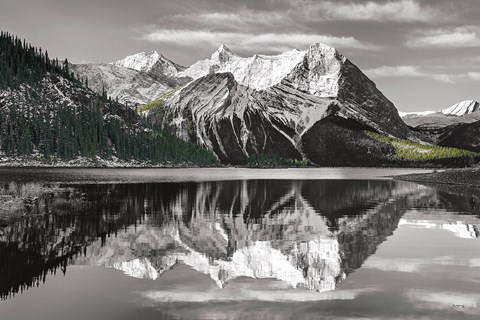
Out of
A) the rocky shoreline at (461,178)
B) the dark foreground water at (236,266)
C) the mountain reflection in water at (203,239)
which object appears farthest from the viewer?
the rocky shoreline at (461,178)

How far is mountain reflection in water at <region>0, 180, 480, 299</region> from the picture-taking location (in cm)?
3170

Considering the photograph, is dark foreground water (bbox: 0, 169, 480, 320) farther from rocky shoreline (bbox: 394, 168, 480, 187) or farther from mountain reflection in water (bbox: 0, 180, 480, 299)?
rocky shoreline (bbox: 394, 168, 480, 187)

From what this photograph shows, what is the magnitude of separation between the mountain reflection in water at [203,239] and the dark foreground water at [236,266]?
0.33 feet

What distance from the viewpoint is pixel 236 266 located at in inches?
1312

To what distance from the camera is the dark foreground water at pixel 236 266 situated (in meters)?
23.9

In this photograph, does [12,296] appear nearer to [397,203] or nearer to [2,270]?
[2,270]

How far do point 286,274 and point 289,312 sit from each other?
780cm

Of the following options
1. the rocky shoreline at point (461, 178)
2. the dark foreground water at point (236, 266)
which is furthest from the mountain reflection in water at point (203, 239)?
the rocky shoreline at point (461, 178)

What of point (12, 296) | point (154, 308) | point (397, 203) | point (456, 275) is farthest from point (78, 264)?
point (397, 203)

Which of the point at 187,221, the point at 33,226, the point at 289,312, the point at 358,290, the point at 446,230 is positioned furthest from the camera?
the point at 187,221

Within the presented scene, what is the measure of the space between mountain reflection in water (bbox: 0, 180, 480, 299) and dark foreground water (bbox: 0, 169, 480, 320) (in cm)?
10

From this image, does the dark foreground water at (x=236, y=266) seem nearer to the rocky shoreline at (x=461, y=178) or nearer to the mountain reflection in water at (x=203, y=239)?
the mountain reflection in water at (x=203, y=239)

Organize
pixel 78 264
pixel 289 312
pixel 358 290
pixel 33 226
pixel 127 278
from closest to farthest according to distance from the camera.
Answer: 1. pixel 289 312
2. pixel 358 290
3. pixel 127 278
4. pixel 78 264
5. pixel 33 226

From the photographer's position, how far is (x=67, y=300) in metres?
25.0
